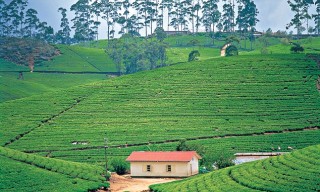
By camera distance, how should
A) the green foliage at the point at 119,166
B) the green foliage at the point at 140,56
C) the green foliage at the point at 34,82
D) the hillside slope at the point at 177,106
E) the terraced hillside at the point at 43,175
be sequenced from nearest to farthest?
the terraced hillside at the point at 43,175, the green foliage at the point at 119,166, the hillside slope at the point at 177,106, the green foliage at the point at 34,82, the green foliage at the point at 140,56

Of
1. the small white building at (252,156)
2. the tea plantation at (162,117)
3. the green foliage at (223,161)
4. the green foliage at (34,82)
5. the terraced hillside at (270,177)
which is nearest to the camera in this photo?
the terraced hillside at (270,177)

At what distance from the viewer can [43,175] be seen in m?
59.6

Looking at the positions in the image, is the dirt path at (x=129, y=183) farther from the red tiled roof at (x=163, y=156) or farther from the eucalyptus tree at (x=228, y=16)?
the eucalyptus tree at (x=228, y=16)

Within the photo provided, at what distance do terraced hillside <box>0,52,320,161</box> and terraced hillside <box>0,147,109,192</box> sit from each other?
1976 centimetres

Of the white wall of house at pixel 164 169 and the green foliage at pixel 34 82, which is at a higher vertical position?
the green foliage at pixel 34 82

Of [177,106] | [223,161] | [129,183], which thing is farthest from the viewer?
[177,106]

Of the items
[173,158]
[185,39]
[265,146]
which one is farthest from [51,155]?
[185,39]

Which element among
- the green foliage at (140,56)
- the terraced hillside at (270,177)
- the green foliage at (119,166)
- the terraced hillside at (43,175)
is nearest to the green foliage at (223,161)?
the green foliage at (119,166)

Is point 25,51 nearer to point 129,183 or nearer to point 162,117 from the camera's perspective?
point 162,117

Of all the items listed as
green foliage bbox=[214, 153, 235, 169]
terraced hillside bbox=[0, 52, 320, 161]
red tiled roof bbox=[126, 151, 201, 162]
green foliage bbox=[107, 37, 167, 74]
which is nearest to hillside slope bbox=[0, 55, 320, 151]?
terraced hillside bbox=[0, 52, 320, 161]

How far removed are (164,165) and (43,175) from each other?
1781 cm

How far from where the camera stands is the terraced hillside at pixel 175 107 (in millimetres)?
93625

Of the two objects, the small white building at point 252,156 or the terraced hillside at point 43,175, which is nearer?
the terraced hillside at point 43,175

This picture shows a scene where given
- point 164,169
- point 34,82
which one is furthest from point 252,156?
point 34,82
